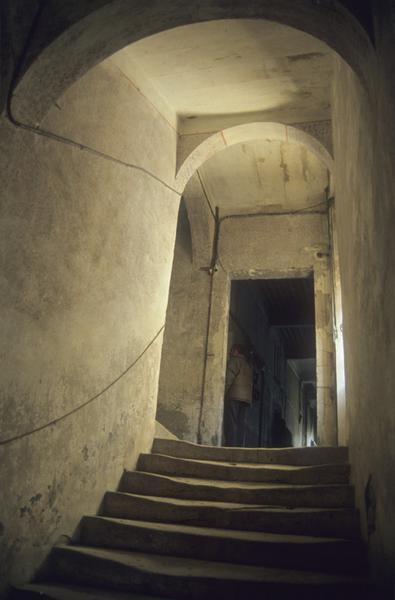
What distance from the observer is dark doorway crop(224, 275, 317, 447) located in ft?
30.3

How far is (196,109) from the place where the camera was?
538cm

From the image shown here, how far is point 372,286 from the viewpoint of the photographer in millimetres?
2506

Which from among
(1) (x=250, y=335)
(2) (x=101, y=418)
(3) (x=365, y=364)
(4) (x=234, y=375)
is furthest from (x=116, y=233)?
(1) (x=250, y=335)

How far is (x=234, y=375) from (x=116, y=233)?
4.84m

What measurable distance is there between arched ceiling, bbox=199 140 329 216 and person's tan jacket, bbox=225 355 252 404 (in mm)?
2528

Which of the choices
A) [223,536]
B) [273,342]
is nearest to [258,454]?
[223,536]

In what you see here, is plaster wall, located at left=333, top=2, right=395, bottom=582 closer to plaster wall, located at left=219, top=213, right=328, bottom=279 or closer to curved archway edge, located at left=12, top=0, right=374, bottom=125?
curved archway edge, located at left=12, top=0, right=374, bottom=125

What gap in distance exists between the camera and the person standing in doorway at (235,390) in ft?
26.8

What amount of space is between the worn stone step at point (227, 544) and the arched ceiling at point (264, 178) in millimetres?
4785

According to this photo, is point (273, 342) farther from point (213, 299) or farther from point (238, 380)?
→ point (213, 299)

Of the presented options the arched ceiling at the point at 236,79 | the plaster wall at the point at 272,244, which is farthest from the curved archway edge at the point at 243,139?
the plaster wall at the point at 272,244

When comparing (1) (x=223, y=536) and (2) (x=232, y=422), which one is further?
(2) (x=232, y=422)

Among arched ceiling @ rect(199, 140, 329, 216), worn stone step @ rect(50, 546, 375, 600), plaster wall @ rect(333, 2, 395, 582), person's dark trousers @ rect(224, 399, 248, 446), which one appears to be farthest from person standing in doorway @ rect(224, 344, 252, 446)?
worn stone step @ rect(50, 546, 375, 600)

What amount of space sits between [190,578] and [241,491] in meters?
1.03
